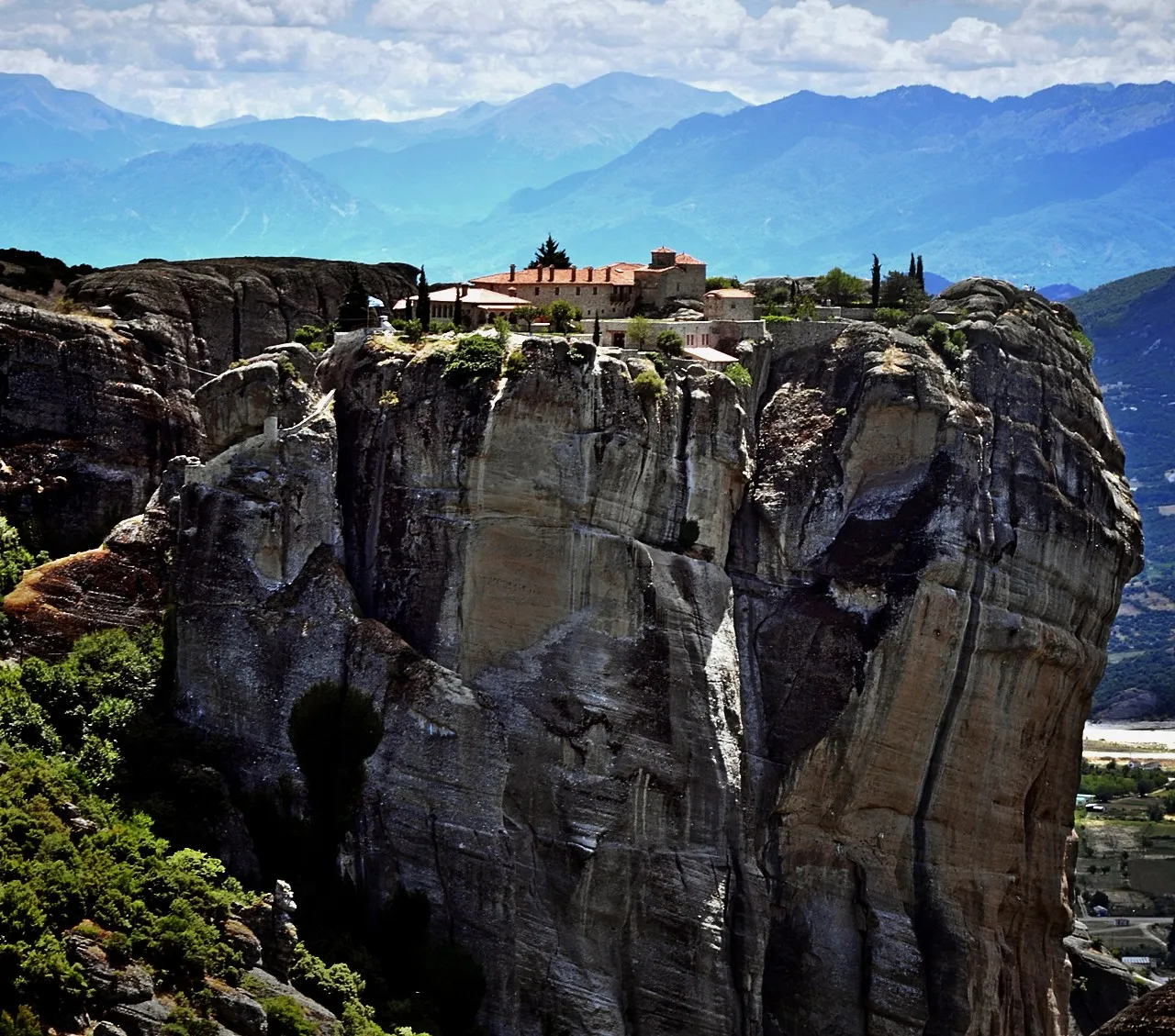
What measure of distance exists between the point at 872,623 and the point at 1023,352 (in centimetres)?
1085

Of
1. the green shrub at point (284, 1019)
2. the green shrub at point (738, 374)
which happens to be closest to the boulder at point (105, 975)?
the green shrub at point (284, 1019)

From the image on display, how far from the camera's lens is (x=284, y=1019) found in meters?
47.2

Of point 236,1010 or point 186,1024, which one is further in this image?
point 236,1010

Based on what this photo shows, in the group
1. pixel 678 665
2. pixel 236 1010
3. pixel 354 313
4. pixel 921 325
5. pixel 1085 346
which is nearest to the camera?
pixel 236 1010

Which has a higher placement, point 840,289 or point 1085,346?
point 840,289

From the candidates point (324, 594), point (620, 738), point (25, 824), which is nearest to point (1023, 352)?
point (620, 738)

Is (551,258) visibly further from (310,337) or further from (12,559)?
(12,559)

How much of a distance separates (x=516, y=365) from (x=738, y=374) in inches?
306

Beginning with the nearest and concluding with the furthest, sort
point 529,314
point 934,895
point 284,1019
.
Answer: point 284,1019 → point 934,895 → point 529,314

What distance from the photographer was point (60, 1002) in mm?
42156

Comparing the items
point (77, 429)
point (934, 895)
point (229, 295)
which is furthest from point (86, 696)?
point (934, 895)

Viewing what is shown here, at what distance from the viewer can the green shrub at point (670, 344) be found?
201 feet

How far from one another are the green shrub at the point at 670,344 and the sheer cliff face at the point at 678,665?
2354 mm

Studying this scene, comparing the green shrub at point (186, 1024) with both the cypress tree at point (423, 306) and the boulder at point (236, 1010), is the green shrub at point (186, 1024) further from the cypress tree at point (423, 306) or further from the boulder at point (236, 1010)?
the cypress tree at point (423, 306)
